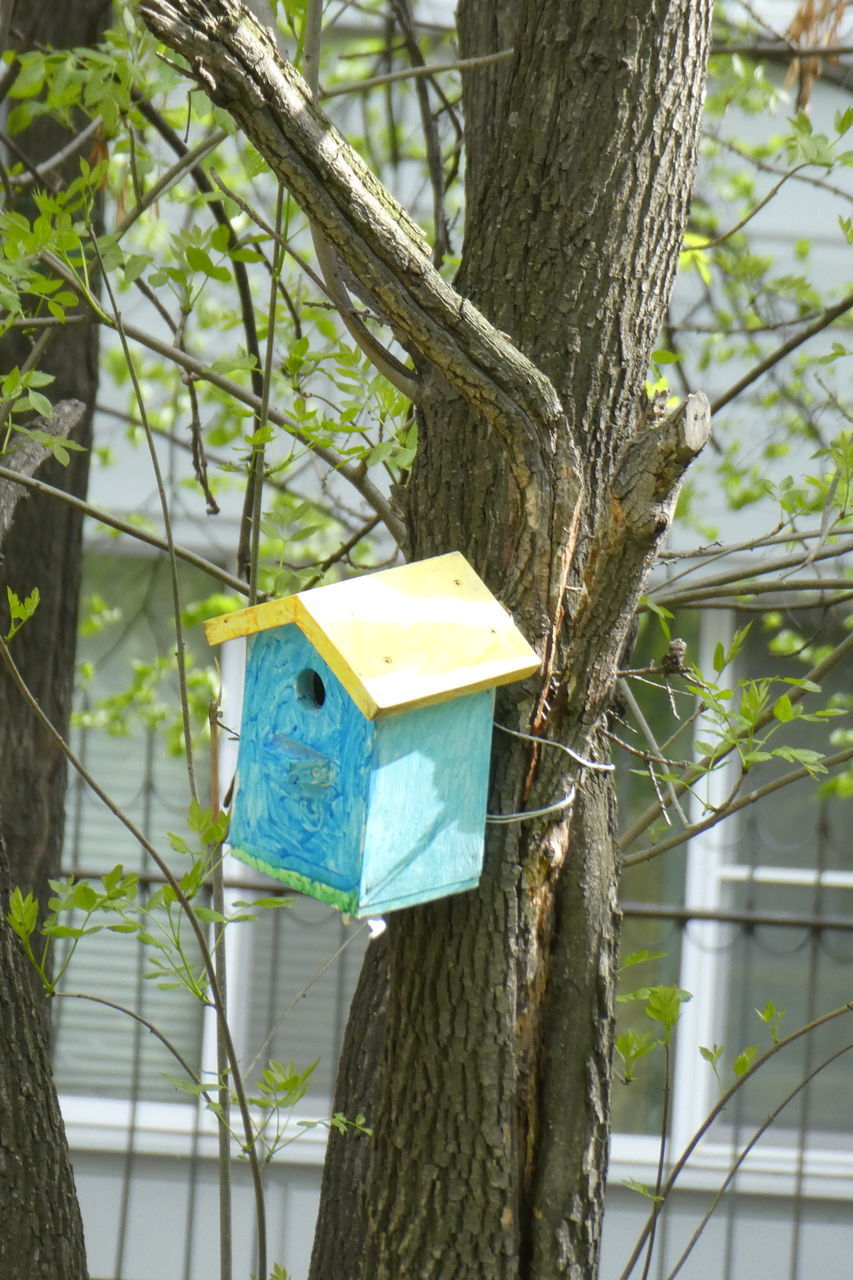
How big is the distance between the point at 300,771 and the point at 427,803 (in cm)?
16

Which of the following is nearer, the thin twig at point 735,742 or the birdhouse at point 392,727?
the birdhouse at point 392,727

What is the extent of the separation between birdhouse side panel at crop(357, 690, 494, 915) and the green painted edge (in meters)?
0.02

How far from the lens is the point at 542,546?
137cm

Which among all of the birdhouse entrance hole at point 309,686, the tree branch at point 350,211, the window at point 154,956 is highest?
the tree branch at point 350,211

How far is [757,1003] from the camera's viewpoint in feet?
16.4

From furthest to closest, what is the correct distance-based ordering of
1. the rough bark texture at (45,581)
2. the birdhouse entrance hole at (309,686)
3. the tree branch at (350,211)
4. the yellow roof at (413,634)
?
the rough bark texture at (45,581)
the birdhouse entrance hole at (309,686)
the yellow roof at (413,634)
the tree branch at (350,211)

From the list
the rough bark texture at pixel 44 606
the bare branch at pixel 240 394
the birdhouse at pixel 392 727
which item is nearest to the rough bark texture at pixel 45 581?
the rough bark texture at pixel 44 606

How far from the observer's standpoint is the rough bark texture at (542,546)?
4.41 ft

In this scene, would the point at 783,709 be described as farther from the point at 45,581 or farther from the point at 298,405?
the point at 45,581

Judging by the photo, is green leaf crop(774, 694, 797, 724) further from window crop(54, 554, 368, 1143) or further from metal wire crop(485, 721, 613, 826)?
window crop(54, 554, 368, 1143)

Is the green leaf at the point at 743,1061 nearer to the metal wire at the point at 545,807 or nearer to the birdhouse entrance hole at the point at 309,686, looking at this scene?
the metal wire at the point at 545,807

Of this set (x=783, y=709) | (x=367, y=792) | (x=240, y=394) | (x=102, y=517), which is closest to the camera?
(x=367, y=792)

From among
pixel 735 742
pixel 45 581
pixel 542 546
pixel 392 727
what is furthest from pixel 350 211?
pixel 45 581

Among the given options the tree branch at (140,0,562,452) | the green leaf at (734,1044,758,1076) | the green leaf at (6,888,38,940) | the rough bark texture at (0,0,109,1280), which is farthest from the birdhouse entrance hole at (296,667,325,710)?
the rough bark texture at (0,0,109,1280)
